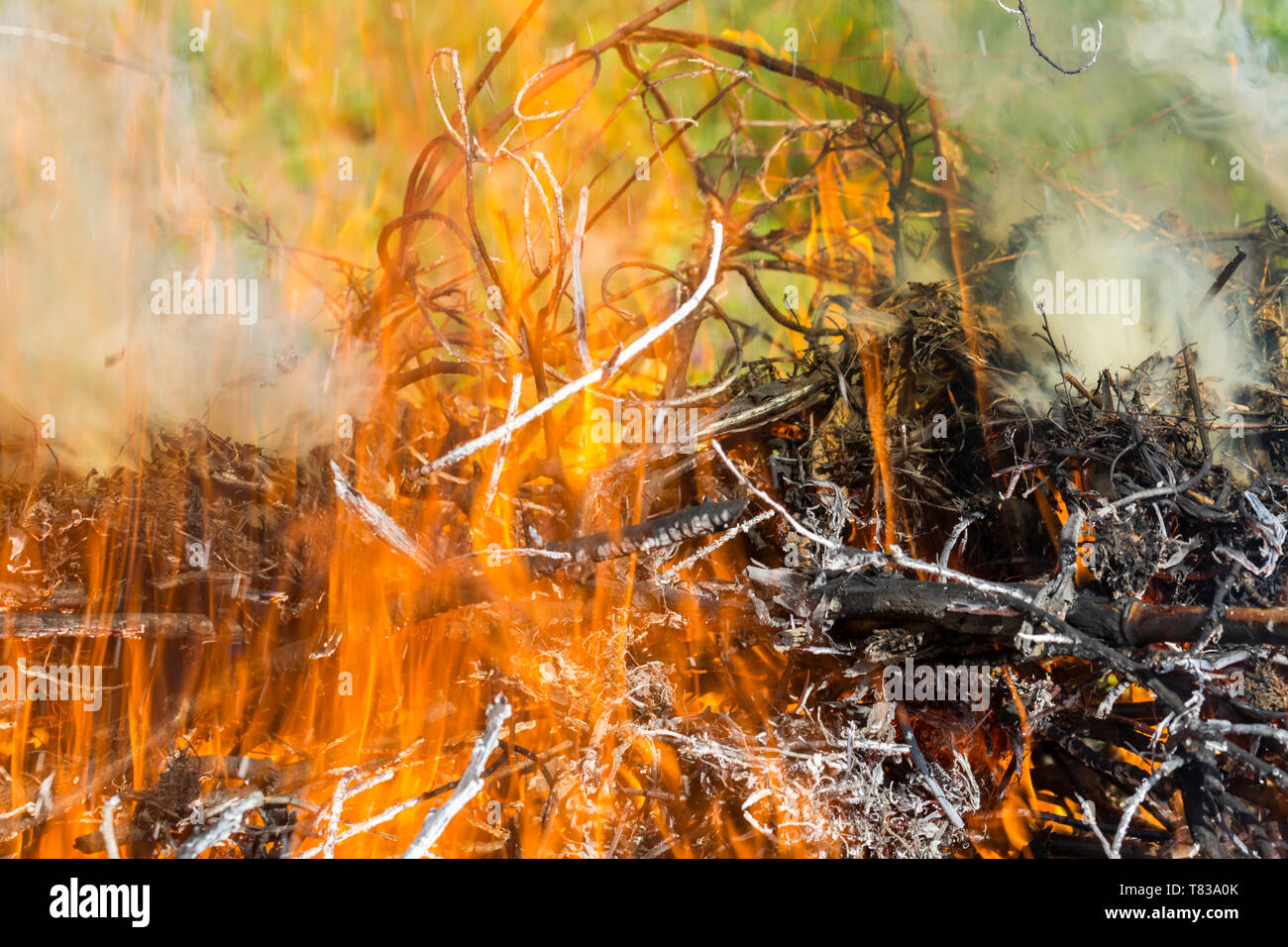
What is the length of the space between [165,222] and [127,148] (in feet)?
0.87

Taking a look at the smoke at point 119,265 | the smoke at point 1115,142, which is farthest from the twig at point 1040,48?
the smoke at point 119,265

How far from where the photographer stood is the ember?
148cm

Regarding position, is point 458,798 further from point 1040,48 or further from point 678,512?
point 1040,48

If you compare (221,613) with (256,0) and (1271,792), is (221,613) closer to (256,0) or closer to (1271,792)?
(256,0)

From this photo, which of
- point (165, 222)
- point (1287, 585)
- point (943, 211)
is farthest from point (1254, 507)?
point (165, 222)

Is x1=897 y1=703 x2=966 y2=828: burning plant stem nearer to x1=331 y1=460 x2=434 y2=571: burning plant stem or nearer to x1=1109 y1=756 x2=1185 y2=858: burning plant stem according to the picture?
x1=1109 y1=756 x2=1185 y2=858: burning plant stem

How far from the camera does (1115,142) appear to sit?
225 centimetres

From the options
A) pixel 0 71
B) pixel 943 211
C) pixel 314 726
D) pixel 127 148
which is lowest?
pixel 314 726

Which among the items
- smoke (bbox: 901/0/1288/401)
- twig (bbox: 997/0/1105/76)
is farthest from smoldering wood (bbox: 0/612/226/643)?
twig (bbox: 997/0/1105/76)

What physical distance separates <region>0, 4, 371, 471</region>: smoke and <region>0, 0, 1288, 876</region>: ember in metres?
0.02

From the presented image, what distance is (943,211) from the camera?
2344 mm

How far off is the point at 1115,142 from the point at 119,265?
3.21m

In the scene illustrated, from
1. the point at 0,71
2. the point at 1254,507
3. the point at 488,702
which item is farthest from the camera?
the point at 0,71

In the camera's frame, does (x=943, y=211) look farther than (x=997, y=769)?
Yes
